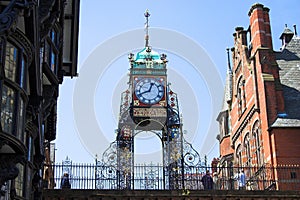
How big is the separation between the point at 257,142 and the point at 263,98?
274 centimetres

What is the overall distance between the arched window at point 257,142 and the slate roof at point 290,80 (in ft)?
6.56

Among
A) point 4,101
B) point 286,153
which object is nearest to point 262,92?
point 286,153

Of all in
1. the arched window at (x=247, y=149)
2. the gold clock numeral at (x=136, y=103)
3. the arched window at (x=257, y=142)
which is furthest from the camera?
the arched window at (x=247, y=149)

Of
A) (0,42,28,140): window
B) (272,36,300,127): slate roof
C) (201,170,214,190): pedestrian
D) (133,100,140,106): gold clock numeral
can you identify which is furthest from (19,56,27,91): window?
(272,36,300,127): slate roof

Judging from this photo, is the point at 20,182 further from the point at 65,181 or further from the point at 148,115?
the point at 148,115

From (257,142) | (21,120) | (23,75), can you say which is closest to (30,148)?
(21,120)

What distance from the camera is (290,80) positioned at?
30.4 m

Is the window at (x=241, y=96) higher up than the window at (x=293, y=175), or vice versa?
the window at (x=241, y=96)

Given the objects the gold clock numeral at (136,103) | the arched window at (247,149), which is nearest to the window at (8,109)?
the gold clock numeral at (136,103)

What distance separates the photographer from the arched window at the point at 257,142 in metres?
28.9

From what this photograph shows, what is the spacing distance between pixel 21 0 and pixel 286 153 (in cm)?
1874

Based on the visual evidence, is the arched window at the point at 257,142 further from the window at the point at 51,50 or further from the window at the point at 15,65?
the window at the point at 15,65

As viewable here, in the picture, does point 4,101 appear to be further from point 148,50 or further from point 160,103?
point 148,50

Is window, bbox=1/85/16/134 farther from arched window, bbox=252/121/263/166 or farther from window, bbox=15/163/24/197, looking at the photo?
arched window, bbox=252/121/263/166
